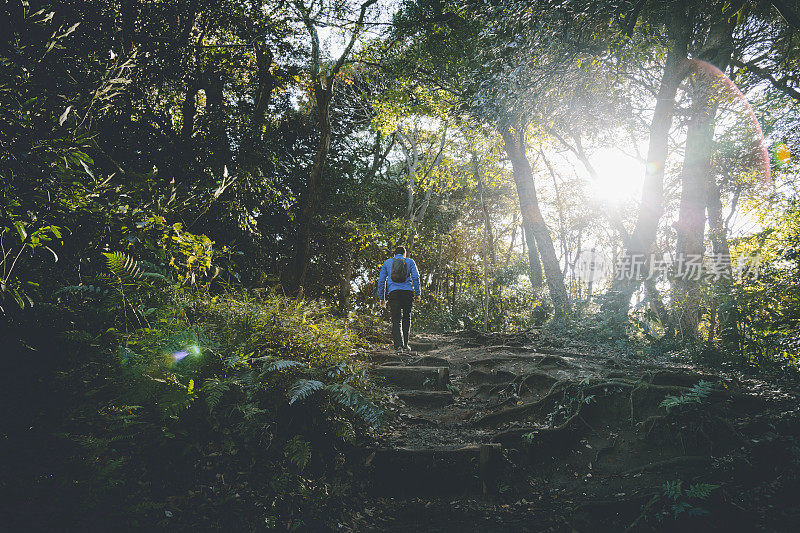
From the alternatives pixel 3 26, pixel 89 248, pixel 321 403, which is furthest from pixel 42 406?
pixel 3 26

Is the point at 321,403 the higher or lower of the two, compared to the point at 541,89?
lower

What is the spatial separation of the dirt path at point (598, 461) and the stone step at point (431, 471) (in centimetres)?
1

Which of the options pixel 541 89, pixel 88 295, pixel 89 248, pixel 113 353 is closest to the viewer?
pixel 113 353

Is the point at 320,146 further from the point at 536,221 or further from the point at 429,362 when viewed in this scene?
the point at 536,221

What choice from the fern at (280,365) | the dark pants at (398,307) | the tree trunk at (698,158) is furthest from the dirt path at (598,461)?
the tree trunk at (698,158)

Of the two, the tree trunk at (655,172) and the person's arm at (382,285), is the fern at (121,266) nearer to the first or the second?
the person's arm at (382,285)

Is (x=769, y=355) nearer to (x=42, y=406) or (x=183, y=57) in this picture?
(x=42, y=406)

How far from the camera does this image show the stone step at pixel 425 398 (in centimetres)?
611

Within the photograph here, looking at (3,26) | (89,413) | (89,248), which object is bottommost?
(89,413)

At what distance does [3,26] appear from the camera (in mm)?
3369

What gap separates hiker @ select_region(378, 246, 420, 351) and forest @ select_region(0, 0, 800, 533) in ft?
3.15

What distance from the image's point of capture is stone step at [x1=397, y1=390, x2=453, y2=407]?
6113 mm

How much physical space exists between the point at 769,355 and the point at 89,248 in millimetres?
8498

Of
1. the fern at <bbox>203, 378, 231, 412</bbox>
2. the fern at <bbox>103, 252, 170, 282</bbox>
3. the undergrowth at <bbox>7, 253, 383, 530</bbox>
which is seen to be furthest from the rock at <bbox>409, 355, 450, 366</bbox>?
the fern at <bbox>103, 252, 170, 282</bbox>
